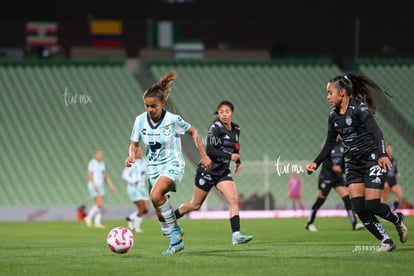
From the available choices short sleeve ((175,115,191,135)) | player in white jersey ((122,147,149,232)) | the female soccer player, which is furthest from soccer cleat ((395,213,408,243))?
player in white jersey ((122,147,149,232))

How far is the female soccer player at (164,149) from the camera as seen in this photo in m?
12.7

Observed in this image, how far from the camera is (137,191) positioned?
23.7 m

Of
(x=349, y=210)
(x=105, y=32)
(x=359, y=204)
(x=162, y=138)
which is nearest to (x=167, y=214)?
(x=162, y=138)

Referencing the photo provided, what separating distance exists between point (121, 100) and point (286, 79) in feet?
23.0

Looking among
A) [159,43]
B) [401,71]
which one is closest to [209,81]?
[159,43]

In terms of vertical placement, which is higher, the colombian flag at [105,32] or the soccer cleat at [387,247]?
the colombian flag at [105,32]

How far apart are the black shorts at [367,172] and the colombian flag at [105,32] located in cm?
2518

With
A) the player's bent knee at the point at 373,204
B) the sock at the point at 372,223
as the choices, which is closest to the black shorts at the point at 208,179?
the sock at the point at 372,223

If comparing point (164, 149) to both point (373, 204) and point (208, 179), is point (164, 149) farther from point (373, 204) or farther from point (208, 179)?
point (208, 179)

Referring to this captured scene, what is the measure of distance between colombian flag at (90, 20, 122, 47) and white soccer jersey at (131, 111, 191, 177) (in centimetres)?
2440

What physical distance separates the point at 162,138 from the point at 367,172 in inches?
111

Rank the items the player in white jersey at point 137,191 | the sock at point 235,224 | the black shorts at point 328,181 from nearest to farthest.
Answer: the sock at point 235,224
the black shorts at point 328,181
the player in white jersey at point 137,191

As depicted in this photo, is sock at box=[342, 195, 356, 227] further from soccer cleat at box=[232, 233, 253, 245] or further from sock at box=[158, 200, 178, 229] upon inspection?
sock at box=[158, 200, 178, 229]

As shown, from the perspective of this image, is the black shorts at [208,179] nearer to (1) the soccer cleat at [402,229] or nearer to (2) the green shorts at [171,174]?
(2) the green shorts at [171,174]
